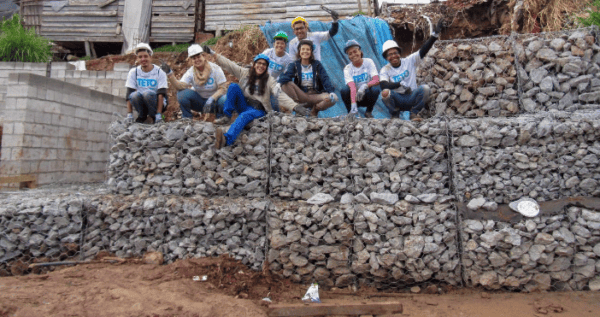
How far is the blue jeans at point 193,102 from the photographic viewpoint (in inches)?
205

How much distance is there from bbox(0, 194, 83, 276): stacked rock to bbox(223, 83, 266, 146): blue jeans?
6.98 ft

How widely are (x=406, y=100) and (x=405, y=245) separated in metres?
2.03

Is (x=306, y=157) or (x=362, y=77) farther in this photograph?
(x=362, y=77)

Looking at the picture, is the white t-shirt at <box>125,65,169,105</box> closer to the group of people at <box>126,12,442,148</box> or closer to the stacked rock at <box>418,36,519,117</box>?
the group of people at <box>126,12,442,148</box>

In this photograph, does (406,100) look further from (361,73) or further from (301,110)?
(301,110)

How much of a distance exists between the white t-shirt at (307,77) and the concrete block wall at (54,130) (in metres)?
4.31

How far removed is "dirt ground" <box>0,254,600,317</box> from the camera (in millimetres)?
3541

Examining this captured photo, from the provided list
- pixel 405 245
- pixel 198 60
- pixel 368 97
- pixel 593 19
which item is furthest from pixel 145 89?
pixel 593 19

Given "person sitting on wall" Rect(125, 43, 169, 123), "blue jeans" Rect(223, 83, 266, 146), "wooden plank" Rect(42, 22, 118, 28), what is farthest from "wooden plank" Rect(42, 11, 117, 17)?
"blue jeans" Rect(223, 83, 266, 146)

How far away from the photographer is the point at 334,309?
146 inches

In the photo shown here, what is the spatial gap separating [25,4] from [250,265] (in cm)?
1216

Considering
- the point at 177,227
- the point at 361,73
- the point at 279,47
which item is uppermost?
the point at 279,47

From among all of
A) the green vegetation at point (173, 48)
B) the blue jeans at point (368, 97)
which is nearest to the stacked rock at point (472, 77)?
the blue jeans at point (368, 97)

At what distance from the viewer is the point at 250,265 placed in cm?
454
